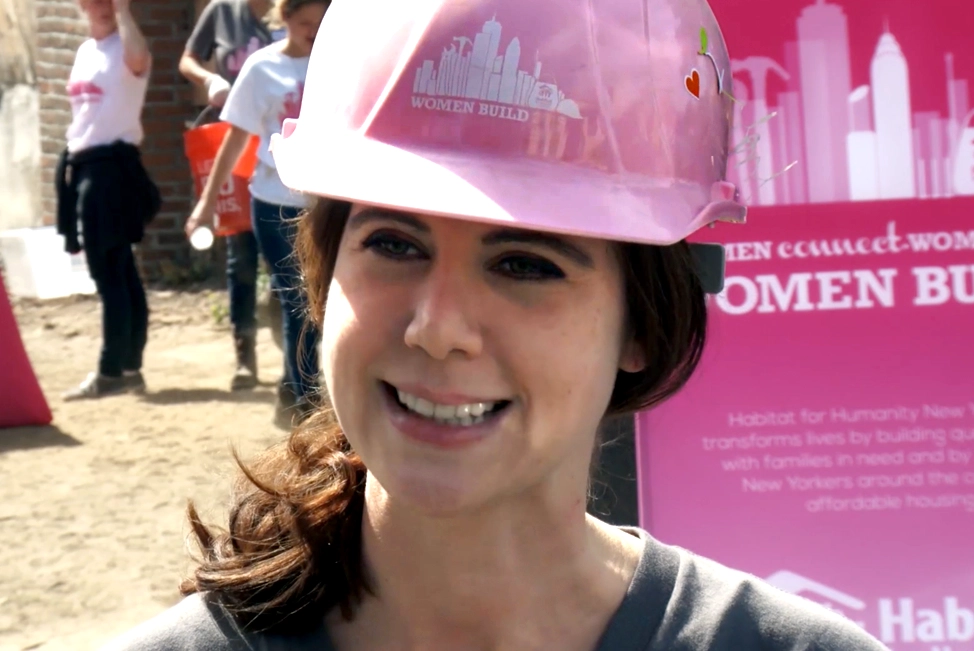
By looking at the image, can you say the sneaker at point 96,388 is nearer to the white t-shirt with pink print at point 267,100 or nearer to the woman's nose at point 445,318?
the white t-shirt with pink print at point 267,100

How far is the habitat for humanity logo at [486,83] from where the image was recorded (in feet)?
4.83

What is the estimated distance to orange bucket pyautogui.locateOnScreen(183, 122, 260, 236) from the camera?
643cm

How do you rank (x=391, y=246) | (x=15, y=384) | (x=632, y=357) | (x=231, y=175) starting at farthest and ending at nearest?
(x=15, y=384) < (x=231, y=175) < (x=632, y=357) < (x=391, y=246)

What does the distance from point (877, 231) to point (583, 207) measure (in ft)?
5.04

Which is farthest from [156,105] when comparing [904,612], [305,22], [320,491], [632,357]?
[632,357]

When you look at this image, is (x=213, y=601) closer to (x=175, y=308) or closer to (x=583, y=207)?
(x=583, y=207)

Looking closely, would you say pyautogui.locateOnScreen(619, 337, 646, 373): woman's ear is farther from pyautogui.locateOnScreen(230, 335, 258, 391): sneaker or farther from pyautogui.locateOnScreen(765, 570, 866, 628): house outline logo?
pyautogui.locateOnScreen(230, 335, 258, 391): sneaker

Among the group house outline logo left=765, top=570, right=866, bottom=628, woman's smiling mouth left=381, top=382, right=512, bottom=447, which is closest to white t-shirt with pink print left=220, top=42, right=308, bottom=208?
house outline logo left=765, top=570, right=866, bottom=628

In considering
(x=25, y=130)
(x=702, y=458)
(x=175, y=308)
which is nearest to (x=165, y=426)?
(x=175, y=308)

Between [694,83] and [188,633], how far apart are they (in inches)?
32.2

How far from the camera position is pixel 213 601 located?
5.46 feet

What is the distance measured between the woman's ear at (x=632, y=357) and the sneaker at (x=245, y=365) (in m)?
5.74

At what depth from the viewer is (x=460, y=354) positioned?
1497mm

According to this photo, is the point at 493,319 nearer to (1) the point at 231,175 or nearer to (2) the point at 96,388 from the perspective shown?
(1) the point at 231,175
